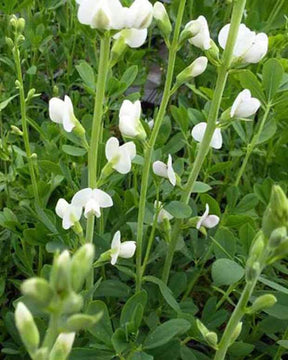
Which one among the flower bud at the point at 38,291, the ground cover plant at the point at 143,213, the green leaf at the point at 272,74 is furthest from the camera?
the green leaf at the point at 272,74

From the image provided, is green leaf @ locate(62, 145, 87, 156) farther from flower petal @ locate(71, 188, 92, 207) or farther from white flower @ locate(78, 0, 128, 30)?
white flower @ locate(78, 0, 128, 30)

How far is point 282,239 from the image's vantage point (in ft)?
2.70

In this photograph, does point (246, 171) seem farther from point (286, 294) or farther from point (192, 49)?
point (286, 294)

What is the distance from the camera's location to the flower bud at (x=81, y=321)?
0.69 metres

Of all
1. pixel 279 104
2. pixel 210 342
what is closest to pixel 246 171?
pixel 279 104

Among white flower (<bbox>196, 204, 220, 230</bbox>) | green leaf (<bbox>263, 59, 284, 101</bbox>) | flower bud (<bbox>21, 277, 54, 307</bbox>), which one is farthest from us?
green leaf (<bbox>263, 59, 284, 101</bbox>)

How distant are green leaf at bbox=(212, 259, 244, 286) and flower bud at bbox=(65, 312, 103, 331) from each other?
516 mm

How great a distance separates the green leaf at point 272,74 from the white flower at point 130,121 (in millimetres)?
377

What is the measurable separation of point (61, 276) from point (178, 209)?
602 mm

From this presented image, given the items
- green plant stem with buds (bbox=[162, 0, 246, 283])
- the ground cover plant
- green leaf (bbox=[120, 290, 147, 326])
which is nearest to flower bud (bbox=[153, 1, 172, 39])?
the ground cover plant

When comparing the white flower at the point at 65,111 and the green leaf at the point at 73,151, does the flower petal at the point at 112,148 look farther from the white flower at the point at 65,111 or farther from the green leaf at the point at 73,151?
the green leaf at the point at 73,151

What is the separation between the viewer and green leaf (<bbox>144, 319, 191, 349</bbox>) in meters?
1.12

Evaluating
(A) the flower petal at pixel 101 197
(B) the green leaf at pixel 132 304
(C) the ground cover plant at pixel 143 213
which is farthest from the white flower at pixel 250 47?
(B) the green leaf at pixel 132 304

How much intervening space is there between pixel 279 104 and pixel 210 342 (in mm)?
649
